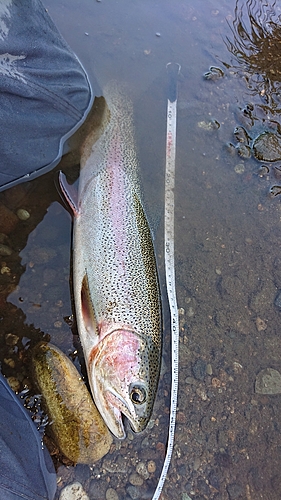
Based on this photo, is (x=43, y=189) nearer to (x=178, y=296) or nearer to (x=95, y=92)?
(x=95, y=92)

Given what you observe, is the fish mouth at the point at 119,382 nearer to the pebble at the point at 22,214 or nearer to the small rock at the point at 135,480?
the small rock at the point at 135,480

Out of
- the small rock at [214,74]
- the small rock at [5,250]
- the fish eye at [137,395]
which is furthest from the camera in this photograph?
the small rock at [214,74]

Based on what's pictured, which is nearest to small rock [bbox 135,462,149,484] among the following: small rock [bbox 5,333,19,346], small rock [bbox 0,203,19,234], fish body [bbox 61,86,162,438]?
fish body [bbox 61,86,162,438]

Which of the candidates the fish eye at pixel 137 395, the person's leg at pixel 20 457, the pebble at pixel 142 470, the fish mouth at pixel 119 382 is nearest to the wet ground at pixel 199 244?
the pebble at pixel 142 470

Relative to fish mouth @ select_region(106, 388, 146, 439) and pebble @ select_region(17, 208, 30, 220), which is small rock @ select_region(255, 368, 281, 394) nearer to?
fish mouth @ select_region(106, 388, 146, 439)

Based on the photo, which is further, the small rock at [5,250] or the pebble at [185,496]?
the small rock at [5,250]

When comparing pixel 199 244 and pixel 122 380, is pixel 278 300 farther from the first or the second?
pixel 122 380

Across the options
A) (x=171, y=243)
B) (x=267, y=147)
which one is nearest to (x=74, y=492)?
(x=171, y=243)
